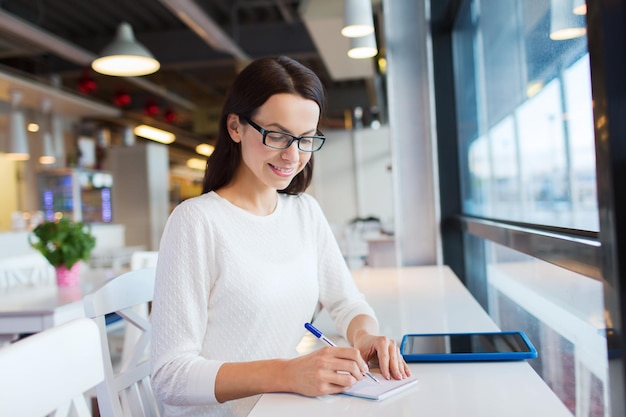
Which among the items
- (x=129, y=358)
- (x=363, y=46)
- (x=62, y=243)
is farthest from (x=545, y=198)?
(x=363, y=46)

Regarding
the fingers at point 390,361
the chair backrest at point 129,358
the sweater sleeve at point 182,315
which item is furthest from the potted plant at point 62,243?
the fingers at point 390,361

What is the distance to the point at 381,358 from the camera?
1.17 metres

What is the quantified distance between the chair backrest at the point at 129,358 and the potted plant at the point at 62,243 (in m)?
1.58

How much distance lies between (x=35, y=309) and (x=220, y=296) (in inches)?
59.0

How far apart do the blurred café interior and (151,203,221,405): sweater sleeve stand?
52cm

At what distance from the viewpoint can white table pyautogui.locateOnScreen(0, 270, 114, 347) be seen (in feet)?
8.13

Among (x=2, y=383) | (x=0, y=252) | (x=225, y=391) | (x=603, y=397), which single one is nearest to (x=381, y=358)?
(x=225, y=391)

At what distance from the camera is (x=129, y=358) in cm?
150

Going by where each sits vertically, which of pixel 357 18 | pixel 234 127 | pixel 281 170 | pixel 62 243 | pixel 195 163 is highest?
pixel 195 163

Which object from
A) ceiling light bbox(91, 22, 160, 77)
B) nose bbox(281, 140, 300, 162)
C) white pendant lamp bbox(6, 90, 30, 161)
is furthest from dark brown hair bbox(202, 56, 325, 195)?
white pendant lamp bbox(6, 90, 30, 161)

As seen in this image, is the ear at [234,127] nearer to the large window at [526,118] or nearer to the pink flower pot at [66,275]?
the large window at [526,118]

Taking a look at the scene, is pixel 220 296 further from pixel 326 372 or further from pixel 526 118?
pixel 526 118

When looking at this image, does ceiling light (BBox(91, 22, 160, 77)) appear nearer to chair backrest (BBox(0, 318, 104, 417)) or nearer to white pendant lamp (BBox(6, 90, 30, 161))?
white pendant lamp (BBox(6, 90, 30, 161))

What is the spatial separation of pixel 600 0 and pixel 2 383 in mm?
936
